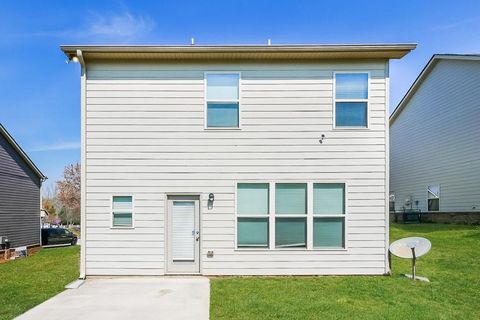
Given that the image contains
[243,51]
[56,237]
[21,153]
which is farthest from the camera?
[56,237]

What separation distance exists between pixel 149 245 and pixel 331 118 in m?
4.84

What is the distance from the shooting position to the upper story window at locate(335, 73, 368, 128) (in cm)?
831

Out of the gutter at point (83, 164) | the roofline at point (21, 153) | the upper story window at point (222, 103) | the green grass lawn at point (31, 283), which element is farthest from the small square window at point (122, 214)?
the roofline at point (21, 153)

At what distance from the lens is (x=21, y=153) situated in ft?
58.5

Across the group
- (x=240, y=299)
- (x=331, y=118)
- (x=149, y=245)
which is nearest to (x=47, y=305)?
(x=149, y=245)

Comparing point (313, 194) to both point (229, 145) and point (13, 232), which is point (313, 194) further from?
point (13, 232)

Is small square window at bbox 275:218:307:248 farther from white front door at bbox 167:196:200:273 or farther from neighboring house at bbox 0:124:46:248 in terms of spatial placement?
neighboring house at bbox 0:124:46:248

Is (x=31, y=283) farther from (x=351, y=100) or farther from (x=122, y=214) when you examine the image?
(x=351, y=100)

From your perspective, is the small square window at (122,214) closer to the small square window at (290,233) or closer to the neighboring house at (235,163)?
the neighboring house at (235,163)

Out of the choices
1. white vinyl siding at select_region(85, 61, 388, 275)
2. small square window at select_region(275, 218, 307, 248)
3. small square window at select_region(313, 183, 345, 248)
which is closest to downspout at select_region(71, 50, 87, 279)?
white vinyl siding at select_region(85, 61, 388, 275)

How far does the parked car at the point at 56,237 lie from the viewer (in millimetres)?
21031

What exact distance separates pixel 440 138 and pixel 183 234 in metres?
14.9

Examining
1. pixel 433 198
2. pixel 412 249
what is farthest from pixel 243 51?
pixel 433 198

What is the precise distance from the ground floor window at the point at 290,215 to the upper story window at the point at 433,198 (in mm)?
12573
